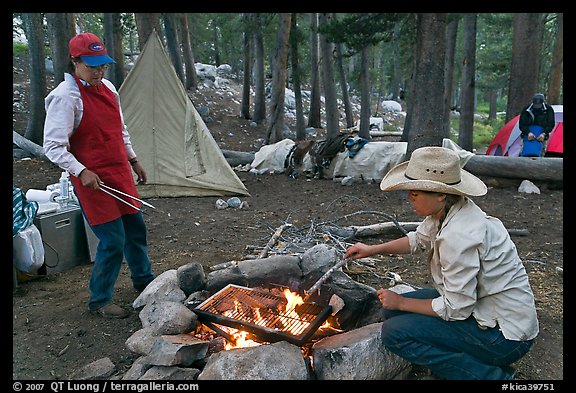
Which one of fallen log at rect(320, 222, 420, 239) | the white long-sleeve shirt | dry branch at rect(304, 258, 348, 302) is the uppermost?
the white long-sleeve shirt

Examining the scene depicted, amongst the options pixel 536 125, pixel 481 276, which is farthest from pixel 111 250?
pixel 536 125

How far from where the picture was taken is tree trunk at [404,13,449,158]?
6270 mm

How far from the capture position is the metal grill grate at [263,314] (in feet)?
8.08

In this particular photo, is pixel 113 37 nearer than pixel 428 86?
No

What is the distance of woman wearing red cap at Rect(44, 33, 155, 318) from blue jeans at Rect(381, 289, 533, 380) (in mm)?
2006

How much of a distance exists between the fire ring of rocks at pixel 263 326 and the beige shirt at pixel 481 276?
0.54 m

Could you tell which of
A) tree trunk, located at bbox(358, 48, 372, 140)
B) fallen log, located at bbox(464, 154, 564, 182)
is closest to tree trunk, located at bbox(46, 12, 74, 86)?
fallen log, located at bbox(464, 154, 564, 182)

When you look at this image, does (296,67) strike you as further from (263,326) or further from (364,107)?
(263,326)

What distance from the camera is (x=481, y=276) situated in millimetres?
2127

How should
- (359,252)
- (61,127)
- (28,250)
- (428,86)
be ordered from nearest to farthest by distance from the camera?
(359,252), (61,127), (28,250), (428,86)

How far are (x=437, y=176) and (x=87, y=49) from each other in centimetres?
233

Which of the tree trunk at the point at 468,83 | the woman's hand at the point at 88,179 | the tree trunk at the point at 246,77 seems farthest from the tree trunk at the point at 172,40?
the woman's hand at the point at 88,179

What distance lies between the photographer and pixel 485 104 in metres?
53.8

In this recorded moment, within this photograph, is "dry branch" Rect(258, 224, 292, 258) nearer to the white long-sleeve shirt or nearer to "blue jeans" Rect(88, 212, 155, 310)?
"blue jeans" Rect(88, 212, 155, 310)
